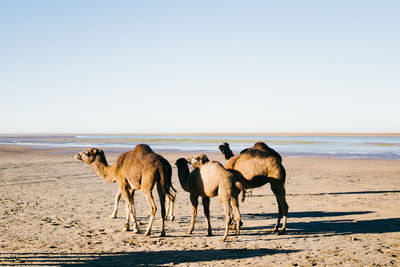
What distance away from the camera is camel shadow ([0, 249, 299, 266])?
24.2ft

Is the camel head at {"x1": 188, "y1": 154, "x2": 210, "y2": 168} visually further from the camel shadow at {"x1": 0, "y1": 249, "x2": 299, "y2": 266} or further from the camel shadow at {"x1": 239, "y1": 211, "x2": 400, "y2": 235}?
the camel shadow at {"x1": 0, "y1": 249, "x2": 299, "y2": 266}

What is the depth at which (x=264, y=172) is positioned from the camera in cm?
998

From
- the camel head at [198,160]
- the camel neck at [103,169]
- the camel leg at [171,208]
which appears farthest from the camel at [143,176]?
the camel head at [198,160]

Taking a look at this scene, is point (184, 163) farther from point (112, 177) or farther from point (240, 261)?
point (240, 261)

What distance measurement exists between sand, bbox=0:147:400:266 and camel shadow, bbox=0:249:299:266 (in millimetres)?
21

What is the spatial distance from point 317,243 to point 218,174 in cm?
300

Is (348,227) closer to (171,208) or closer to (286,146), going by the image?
(171,208)

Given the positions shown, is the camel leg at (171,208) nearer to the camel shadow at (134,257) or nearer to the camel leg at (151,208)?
the camel leg at (151,208)

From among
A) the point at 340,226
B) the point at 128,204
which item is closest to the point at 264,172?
the point at 340,226

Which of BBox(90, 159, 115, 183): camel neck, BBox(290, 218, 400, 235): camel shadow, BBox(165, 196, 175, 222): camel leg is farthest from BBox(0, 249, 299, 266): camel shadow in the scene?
BBox(90, 159, 115, 183): camel neck

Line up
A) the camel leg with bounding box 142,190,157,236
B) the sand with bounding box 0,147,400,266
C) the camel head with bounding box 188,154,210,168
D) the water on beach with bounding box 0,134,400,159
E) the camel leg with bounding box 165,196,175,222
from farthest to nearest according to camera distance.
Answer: the water on beach with bounding box 0,134,400,159
the camel leg with bounding box 165,196,175,222
the camel head with bounding box 188,154,210,168
the camel leg with bounding box 142,190,157,236
the sand with bounding box 0,147,400,266

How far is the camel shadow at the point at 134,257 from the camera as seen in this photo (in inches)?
291

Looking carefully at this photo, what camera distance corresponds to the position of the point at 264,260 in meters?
Result: 7.64

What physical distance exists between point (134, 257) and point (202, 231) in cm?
275
